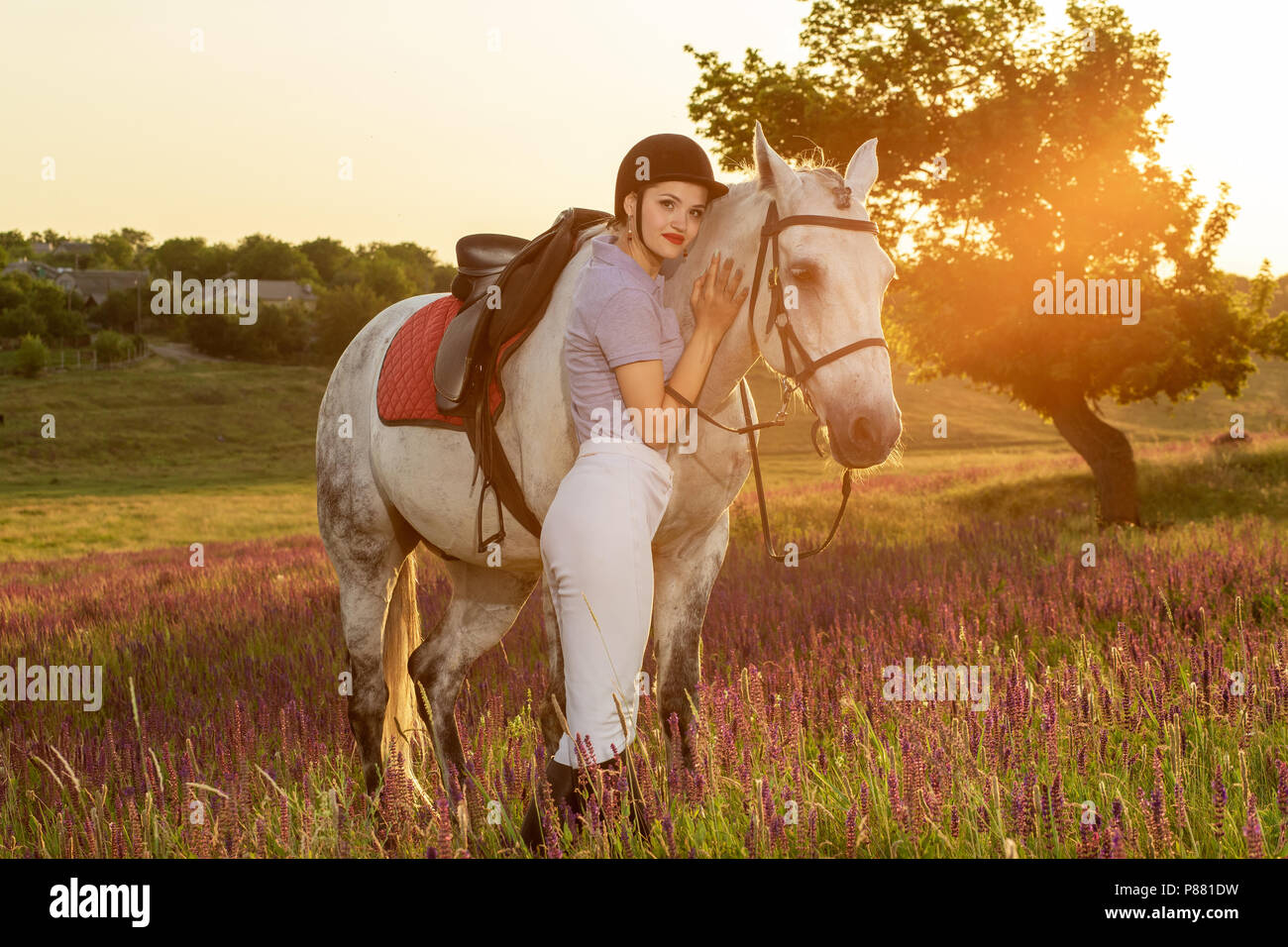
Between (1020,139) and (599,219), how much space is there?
42.7 feet

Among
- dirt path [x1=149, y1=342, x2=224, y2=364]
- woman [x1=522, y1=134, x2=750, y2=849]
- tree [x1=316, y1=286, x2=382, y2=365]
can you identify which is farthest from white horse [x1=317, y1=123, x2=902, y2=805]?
dirt path [x1=149, y1=342, x2=224, y2=364]

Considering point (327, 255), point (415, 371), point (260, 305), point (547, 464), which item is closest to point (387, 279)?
point (260, 305)

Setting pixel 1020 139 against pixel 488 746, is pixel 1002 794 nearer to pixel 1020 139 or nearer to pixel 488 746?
pixel 488 746

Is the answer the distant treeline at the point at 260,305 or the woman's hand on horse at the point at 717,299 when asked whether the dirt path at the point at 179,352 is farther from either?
the woman's hand on horse at the point at 717,299

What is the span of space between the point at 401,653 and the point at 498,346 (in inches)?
73.5

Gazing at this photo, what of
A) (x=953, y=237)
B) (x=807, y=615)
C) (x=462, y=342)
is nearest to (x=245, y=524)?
(x=953, y=237)

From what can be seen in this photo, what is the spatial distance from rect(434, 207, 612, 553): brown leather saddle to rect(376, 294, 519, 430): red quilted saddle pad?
0.45 ft

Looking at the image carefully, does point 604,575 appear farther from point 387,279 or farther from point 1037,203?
point 387,279

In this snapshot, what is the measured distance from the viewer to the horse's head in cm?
261

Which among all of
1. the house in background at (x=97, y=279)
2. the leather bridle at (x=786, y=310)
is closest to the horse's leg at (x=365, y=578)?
the leather bridle at (x=786, y=310)

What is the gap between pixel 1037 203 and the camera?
14734mm

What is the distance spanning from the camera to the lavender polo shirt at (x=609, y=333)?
8.43 feet

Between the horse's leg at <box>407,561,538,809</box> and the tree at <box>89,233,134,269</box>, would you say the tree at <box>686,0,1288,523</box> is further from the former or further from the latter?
the tree at <box>89,233,134,269</box>

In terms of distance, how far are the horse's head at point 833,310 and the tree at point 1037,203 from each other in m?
12.3
